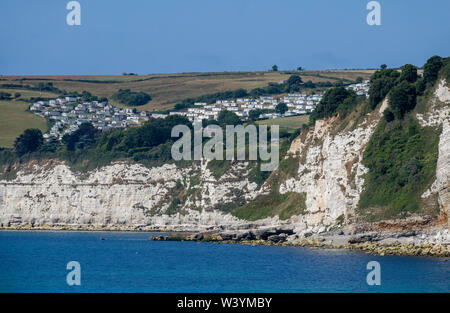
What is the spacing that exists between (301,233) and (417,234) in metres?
14.0

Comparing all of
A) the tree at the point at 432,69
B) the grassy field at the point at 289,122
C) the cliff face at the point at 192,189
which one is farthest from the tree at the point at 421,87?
the grassy field at the point at 289,122

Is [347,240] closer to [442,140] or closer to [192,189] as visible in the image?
[442,140]

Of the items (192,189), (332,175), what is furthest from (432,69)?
(192,189)

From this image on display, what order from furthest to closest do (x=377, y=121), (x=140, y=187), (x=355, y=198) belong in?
(x=140, y=187) → (x=377, y=121) → (x=355, y=198)

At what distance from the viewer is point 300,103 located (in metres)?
147

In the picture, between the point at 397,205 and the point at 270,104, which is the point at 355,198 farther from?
the point at 270,104

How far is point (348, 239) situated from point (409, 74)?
19.2 meters

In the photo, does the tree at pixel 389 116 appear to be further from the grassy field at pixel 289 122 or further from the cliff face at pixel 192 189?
the grassy field at pixel 289 122

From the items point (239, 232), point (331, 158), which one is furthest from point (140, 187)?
point (331, 158)

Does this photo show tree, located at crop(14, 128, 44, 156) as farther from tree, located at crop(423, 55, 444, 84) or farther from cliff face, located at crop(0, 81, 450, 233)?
tree, located at crop(423, 55, 444, 84)

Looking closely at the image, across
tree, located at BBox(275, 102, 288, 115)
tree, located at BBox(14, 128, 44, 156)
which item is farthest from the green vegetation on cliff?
tree, located at BBox(275, 102, 288, 115)

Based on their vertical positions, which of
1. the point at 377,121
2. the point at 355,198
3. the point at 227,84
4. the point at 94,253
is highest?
the point at 227,84

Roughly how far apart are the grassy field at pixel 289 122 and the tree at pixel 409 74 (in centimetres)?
4269

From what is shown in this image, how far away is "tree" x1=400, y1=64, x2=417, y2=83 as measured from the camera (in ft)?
233
